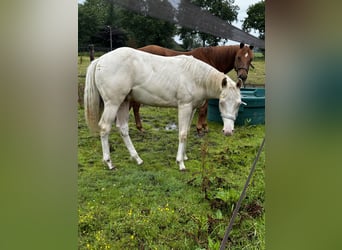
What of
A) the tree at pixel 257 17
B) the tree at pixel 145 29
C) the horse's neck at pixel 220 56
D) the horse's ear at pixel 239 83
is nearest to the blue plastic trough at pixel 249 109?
the horse's ear at pixel 239 83

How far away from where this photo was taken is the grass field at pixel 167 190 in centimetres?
140

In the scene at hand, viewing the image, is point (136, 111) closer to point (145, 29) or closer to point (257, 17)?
point (145, 29)

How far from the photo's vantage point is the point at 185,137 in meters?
1.55

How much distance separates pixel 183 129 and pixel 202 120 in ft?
0.35

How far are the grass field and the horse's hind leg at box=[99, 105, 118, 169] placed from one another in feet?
0.09

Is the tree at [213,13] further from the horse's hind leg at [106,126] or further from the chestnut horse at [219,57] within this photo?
the horse's hind leg at [106,126]

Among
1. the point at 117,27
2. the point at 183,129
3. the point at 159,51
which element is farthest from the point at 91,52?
the point at 183,129

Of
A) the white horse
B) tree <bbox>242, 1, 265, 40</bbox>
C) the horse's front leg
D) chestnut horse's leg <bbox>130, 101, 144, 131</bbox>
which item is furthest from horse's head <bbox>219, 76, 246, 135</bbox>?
chestnut horse's leg <bbox>130, 101, 144, 131</bbox>

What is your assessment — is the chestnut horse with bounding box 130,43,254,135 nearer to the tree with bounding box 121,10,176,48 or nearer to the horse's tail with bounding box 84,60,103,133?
the tree with bounding box 121,10,176,48

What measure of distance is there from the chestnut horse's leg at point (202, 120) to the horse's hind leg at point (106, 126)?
40 centimetres

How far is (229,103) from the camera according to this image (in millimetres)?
1538
